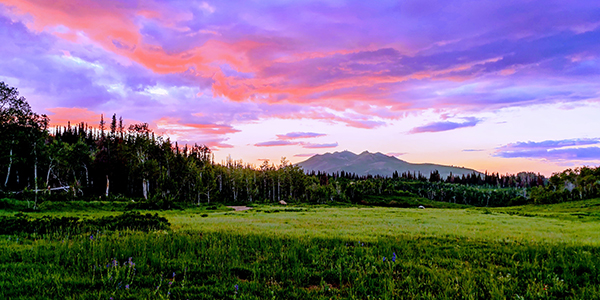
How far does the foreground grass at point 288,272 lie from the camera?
6.85 metres

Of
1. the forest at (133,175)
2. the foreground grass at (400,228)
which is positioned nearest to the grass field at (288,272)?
the foreground grass at (400,228)

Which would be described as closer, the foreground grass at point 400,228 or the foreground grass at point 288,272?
the foreground grass at point 288,272

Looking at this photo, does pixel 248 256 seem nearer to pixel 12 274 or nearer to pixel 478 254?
pixel 12 274

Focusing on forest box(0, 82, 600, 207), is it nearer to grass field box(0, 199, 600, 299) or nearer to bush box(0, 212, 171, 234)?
bush box(0, 212, 171, 234)

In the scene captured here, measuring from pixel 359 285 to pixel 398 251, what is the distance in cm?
445

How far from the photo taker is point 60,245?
35.3 feet

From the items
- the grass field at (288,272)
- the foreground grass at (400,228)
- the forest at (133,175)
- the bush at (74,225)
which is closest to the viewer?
the grass field at (288,272)

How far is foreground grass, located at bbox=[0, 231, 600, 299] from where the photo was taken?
6.85 m

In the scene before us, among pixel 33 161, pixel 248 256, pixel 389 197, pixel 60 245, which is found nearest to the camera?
pixel 248 256

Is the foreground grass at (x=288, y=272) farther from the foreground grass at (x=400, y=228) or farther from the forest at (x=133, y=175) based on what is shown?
the forest at (x=133, y=175)

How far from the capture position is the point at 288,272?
8.23 m

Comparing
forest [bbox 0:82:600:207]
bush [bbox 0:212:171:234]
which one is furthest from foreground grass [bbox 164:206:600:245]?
forest [bbox 0:82:600:207]

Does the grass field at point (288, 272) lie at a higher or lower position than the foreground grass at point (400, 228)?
higher

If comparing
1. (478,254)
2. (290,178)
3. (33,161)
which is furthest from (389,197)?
(478,254)
